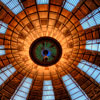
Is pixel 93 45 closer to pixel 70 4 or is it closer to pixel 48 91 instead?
pixel 70 4

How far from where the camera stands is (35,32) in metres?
23.7

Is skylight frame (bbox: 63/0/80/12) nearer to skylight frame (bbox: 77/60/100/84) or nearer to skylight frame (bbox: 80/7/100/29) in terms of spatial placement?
skylight frame (bbox: 80/7/100/29)

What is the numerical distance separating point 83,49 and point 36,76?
11.6 meters

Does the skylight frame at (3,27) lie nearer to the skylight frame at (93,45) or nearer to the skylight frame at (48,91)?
the skylight frame at (48,91)

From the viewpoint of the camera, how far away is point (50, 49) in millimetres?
25406

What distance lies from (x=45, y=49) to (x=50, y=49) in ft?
3.58

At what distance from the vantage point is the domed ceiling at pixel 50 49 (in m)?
19.5

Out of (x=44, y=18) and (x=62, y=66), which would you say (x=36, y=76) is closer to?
(x=62, y=66)

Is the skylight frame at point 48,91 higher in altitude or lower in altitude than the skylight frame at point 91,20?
lower

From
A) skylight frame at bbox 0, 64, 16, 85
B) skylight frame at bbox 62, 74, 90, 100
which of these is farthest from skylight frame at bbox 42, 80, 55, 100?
skylight frame at bbox 0, 64, 16, 85

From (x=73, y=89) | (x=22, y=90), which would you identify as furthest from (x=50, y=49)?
(x=22, y=90)

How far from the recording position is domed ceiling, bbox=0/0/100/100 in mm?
19487

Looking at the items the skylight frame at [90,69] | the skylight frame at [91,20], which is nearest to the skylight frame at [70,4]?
the skylight frame at [91,20]

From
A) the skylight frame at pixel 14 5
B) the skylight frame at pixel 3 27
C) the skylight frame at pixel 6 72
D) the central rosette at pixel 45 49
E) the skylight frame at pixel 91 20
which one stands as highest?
the skylight frame at pixel 14 5
